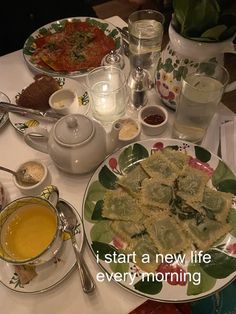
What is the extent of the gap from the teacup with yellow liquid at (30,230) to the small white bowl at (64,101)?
327 mm

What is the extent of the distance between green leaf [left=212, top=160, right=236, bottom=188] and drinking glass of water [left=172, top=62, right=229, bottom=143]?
13 cm

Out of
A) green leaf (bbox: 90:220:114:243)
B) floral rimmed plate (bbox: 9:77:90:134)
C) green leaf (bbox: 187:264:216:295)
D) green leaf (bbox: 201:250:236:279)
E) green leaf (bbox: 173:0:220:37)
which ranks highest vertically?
green leaf (bbox: 173:0:220:37)

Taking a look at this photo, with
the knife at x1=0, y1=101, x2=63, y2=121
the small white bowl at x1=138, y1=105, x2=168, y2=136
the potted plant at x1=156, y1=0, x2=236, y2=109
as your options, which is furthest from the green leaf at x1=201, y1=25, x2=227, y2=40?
the knife at x1=0, y1=101, x2=63, y2=121

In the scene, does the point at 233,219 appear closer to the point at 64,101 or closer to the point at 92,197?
the point at 92,197

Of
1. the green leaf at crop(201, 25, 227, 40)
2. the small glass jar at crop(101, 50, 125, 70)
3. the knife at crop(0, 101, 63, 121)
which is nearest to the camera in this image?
the green leaf at crop(201, 25, 227, 40)

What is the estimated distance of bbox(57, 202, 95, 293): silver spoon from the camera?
62 centimetres

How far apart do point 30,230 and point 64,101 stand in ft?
1.45

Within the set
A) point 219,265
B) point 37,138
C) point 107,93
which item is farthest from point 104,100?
point 219,265

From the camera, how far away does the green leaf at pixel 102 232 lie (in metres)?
0.67

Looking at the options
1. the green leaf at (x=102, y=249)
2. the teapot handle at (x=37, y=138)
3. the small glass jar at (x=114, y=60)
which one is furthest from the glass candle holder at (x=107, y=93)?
the green leaf at (x=102, y=249)

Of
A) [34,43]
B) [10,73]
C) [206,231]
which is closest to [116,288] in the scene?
[206,231]

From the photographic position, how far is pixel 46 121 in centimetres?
92

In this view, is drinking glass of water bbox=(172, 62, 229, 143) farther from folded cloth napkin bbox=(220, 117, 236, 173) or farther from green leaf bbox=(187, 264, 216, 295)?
green leaf bbox=(187, 264, 216, 295)

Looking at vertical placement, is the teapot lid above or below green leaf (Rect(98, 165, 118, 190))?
above
